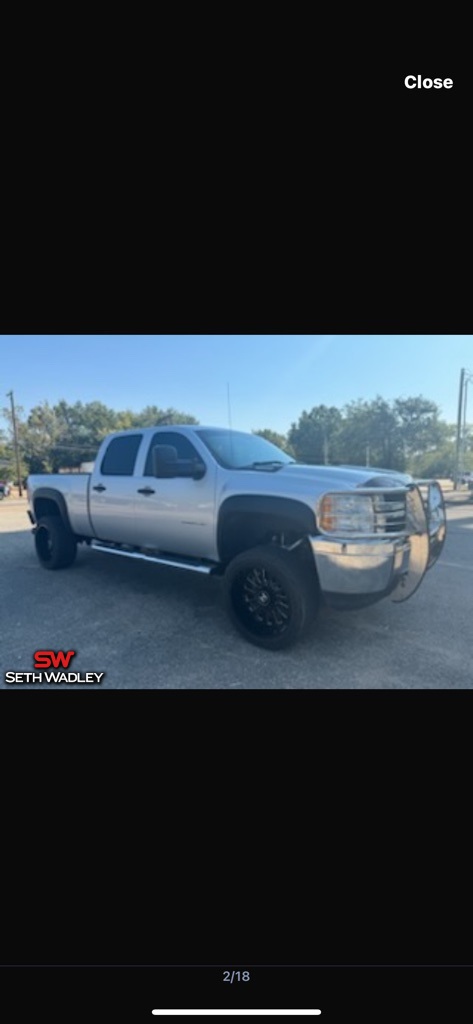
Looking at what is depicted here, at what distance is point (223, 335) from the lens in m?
2.48

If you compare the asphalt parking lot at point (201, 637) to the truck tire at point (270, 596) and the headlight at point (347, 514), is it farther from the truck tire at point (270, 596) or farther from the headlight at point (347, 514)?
the headlight at point (347, 514)

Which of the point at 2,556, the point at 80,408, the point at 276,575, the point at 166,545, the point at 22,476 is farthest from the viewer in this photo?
the point at 2,556

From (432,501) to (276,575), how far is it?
5.35 feet

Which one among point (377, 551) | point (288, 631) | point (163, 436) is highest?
point (163, 436)

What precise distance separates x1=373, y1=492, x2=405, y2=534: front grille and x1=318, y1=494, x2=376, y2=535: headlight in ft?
0.15

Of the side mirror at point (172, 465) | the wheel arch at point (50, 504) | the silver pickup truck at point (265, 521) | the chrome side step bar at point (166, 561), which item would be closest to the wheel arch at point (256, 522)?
the silver pickup truck at point (265, 521)

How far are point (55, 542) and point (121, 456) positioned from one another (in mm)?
1645

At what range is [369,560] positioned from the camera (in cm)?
247

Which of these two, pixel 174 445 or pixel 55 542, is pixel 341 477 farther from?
pixel 55 542

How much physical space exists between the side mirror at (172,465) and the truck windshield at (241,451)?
0.19 meters

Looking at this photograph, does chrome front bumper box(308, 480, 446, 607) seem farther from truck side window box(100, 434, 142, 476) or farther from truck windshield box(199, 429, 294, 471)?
truck side window box(100, 434, 142, 476)

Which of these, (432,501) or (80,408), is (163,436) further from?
(432,501)

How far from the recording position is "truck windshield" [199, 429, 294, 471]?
3.28m

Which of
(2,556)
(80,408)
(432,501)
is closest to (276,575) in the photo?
(432,501)
